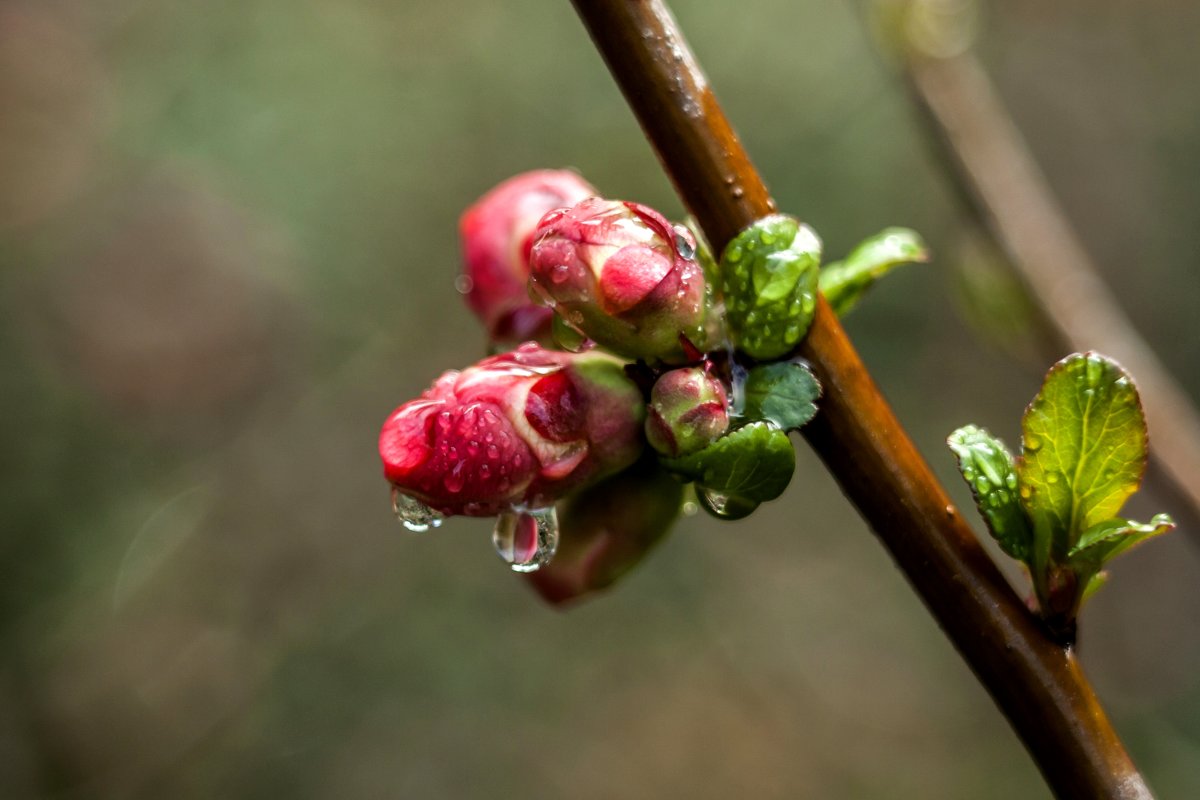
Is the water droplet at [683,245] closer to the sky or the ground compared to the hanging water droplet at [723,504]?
closer to the sky

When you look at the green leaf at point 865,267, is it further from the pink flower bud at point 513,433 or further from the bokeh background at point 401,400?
the bokeh background at point 401,400

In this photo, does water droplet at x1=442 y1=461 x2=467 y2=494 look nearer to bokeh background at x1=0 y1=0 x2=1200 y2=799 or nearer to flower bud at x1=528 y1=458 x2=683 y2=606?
flower bud at x1=528 y1=458 x2=683 y2=606

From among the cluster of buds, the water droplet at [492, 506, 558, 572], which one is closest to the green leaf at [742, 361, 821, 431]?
the cluster of buds

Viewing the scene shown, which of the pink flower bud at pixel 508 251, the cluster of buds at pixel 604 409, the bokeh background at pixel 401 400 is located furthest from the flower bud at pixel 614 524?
the bokeh background at pixel 401 400

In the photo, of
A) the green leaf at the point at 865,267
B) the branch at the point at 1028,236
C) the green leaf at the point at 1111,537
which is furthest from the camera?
the branch at the point at 1028,236

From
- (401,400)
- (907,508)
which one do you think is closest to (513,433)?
(907,508)

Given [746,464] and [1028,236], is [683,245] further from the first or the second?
[1028,236]
